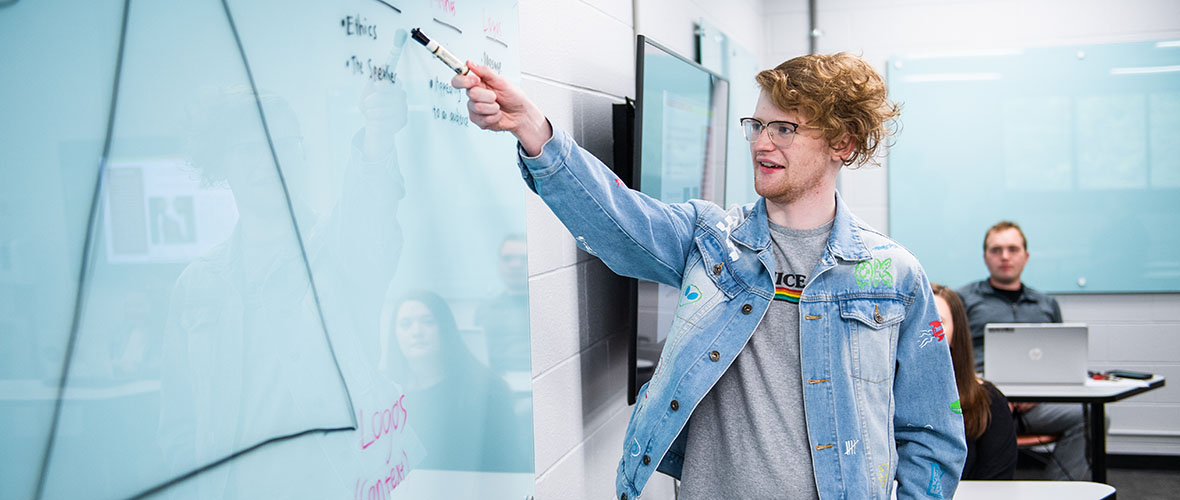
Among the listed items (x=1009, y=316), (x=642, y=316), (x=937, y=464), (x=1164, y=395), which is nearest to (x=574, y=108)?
(x=642, y=316)

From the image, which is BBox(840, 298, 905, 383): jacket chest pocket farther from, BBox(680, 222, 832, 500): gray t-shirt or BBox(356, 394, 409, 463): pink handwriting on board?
BBox(356, 394, 409, 463): pink handwriting on board

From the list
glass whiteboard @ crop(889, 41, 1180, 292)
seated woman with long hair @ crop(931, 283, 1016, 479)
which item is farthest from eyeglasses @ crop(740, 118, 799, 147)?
glass whiteboard @ crop(889, 41, 1180, 292)

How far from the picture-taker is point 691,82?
2.22m

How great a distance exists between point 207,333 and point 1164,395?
4.88 metres

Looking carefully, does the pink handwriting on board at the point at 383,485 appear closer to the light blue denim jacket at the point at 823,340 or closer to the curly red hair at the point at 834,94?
the light blue denim jacket at the point at 823,340

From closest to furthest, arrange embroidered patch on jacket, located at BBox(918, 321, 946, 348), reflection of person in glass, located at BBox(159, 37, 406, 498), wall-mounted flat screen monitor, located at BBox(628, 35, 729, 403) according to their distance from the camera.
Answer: reflection of person in glass, located at BBox(159, 37, 406, 498) < embroidered patch on jacket, located at BBox(918, 321, 946, 348) < wall-mounted flat screen monitor, located at BBox(628, 35, 729, 403)

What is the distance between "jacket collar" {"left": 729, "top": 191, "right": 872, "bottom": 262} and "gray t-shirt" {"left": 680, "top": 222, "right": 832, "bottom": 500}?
0.08 ft

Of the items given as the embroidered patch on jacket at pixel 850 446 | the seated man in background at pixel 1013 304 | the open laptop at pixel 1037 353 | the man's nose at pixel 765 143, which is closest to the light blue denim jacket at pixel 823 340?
the embroidered patch on jacket at pixel 850 446

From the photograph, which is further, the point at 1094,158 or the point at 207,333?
the point at 1094,158

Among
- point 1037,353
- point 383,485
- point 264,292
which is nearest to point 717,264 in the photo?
point 383,485

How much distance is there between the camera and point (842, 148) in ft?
4.51

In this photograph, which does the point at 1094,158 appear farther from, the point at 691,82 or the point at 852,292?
the point at 852,292

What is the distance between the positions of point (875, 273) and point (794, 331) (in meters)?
0.17

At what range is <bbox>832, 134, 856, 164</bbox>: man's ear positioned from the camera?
1.37 m
